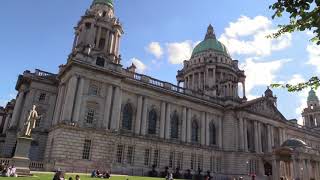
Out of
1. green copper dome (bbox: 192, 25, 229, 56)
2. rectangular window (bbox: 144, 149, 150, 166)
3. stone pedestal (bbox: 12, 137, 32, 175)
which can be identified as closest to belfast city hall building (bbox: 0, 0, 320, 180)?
rectangular window (bbox: 144, 149, 150, 166)

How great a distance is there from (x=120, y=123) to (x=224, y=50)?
173 feet

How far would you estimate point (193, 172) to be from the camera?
52.4 m

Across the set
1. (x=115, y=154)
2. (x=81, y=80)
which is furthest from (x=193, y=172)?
(x=81, y=80)

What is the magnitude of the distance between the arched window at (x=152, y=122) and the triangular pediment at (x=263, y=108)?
63.1ft

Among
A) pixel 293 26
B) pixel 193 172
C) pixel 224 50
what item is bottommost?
pixel 193 172

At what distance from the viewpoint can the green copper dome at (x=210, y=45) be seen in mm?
88562

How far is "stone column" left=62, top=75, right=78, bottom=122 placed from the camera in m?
40.5

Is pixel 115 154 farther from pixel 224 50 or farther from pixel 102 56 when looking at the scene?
pixel 224 50

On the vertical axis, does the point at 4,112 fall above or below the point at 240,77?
below

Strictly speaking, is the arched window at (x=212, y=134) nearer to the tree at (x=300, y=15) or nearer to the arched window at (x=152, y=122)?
the arched window at (x=152, y=122)

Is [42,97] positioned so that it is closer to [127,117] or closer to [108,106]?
[108,106]

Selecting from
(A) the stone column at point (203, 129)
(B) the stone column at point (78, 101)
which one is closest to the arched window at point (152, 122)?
(A) the stone column at point (203, 129)

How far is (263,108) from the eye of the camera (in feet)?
213

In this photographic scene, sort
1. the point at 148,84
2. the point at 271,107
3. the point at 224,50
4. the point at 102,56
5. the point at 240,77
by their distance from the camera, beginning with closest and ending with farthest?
the point at 102,56
the point at 148,84
the point at 271,107
the point at 240,77
the point at 224,50
